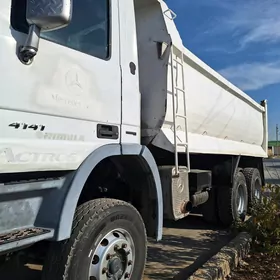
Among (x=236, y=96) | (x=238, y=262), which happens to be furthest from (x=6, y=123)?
(x=236, y=96)

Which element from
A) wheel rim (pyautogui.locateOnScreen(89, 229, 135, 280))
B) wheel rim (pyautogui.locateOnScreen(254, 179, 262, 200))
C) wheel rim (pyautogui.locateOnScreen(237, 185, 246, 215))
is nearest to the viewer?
wheel rim (pyautogui.locateOnScreen(89, 229, 135, 280))

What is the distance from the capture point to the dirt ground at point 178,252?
4129 mm

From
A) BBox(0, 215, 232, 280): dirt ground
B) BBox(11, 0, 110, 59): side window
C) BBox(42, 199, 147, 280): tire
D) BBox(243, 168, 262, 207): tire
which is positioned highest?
BBox(11, 0, 110, 59): side window

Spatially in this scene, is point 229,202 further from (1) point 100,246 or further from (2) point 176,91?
(1) point 100,246

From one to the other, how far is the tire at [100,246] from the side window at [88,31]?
46.9 inches

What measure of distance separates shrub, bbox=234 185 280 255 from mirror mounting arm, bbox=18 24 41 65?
13.0ft

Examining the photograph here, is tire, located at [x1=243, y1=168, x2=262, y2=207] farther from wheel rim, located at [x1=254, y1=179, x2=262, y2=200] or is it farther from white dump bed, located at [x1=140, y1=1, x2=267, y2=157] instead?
white dump bed, located at [x1=140, y1=1, x2=267, y2=157]

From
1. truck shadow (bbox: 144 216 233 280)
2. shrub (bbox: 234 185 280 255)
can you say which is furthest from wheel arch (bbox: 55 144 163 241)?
shrub (bbox: 234 185 280 255)

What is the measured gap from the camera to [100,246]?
2840 mm

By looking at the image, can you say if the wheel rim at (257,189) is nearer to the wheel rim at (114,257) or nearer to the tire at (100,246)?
the tire at (100,246)

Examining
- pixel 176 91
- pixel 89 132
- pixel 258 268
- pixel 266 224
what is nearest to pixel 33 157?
pixel 89 132

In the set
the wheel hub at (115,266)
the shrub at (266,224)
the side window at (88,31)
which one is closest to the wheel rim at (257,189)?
the shrub at (266,224)

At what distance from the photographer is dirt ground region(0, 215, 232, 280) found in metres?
4.13

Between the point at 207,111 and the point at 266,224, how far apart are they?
5.89 feet
